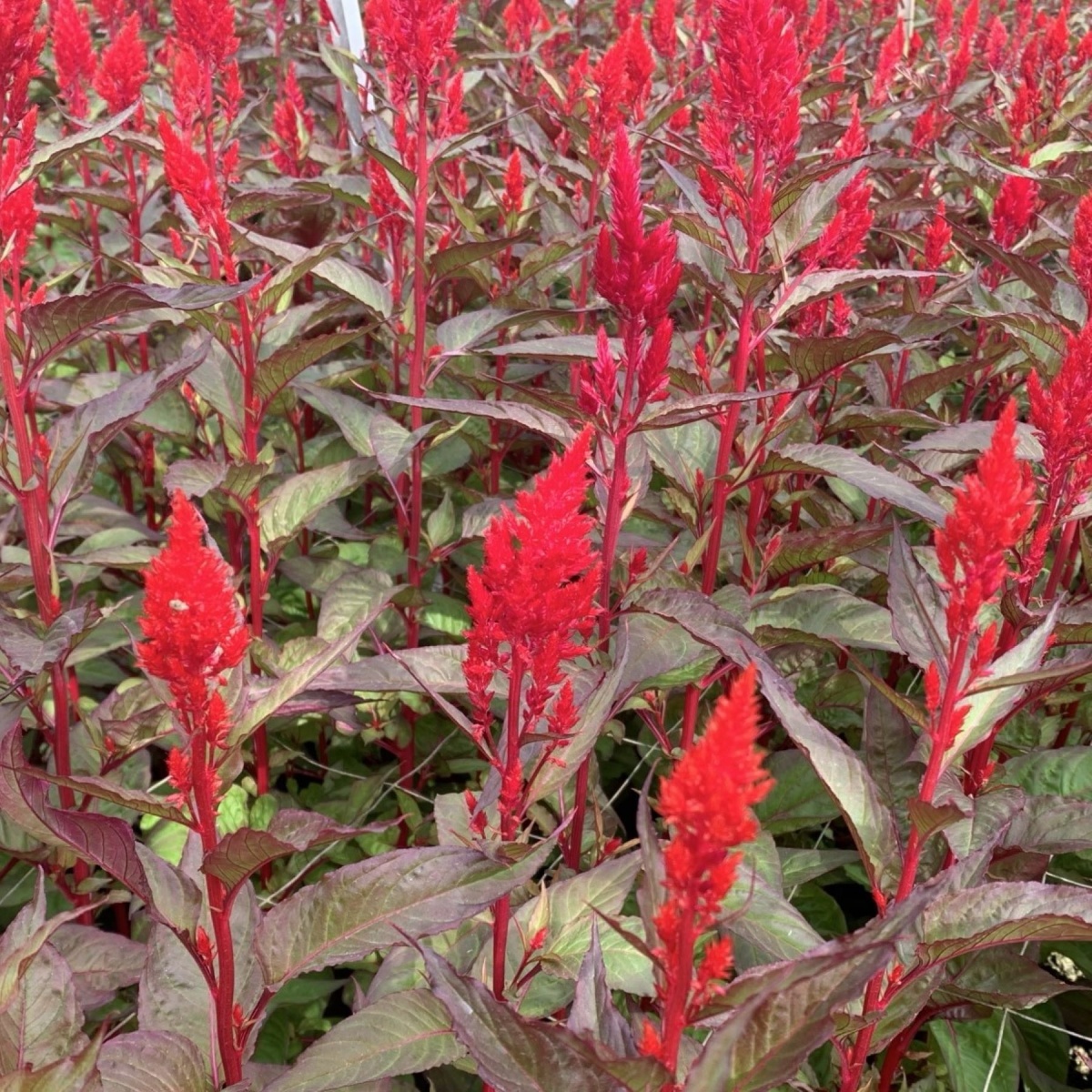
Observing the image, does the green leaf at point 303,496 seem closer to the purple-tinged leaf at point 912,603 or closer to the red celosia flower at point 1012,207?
the purple-tinged leaf at point 912,603

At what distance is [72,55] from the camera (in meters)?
3.37

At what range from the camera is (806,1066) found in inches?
65.9

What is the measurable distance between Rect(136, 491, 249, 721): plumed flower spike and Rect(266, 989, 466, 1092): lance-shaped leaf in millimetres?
507

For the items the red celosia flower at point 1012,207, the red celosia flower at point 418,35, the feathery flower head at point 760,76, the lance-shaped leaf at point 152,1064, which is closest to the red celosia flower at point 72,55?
the red celosia flower at point 418,35

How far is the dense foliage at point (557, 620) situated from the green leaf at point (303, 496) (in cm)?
1

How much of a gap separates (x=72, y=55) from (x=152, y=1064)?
128 inches

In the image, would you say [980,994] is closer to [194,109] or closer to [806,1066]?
[806,1066]

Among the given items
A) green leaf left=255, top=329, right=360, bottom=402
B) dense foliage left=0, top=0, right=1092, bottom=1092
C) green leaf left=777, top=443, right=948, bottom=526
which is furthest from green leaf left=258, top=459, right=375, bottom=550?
green leaf left=777, top=443, right=948, bottom=526

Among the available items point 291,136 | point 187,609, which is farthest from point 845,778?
point 291,136

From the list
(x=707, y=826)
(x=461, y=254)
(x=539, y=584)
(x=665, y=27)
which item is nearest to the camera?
(x=707, y=826)

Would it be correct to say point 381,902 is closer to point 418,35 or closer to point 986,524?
point 986,524

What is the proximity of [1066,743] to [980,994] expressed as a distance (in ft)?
3.30

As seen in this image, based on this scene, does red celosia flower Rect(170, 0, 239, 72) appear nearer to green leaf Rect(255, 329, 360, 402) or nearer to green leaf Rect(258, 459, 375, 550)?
green leaf Rect(255, 329, 360, 402)

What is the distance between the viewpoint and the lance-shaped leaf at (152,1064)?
1.26m
